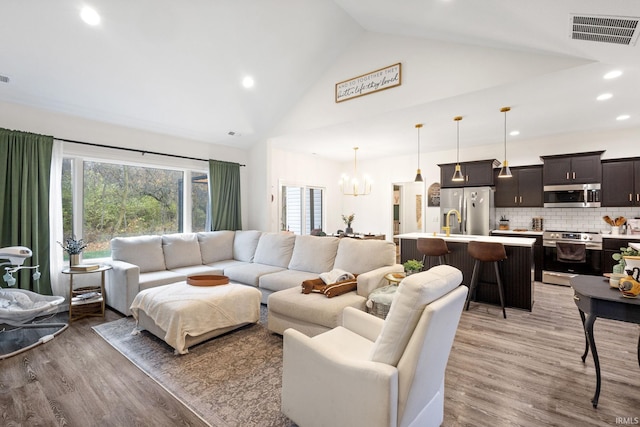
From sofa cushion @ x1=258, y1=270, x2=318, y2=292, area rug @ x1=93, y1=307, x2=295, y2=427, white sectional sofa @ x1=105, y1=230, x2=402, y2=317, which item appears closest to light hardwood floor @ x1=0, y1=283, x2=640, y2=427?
area rug @ x1=93, y1=307, x2=295, y2=427

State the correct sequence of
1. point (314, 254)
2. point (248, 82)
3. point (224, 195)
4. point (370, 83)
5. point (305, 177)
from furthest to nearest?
point (305, 177), point (224, 195), point (248, 82), point (370, 83), point (314, 254)

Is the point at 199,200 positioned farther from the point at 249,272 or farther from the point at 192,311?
the point at 192,311

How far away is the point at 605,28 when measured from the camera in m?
2.29

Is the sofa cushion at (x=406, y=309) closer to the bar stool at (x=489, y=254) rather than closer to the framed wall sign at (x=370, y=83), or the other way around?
the bar stool at (x=489, y=254)

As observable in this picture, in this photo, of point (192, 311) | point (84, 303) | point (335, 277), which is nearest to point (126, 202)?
point (84, 303)

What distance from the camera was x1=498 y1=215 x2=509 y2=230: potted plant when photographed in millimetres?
6063

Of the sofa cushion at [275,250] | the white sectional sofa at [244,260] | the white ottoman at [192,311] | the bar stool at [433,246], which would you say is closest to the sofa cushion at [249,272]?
the white sectional sofa at [244,260]

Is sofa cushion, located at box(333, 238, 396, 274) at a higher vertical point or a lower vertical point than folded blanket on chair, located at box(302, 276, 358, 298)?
higher

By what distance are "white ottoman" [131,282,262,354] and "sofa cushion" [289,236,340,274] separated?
0.99 m

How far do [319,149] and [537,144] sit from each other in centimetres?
432

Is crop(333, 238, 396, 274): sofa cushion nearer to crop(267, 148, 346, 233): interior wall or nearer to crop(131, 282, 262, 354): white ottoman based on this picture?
crop(131, 282, 262, 354): white ottoman

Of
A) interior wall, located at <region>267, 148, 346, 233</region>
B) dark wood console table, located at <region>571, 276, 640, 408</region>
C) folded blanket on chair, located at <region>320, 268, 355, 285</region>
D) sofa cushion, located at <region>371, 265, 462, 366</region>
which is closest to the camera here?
sofa cushion, located at <region>371, 265, 462, 366</region>

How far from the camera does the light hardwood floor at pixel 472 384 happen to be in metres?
1.89

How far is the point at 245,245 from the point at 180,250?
1.02 meters
